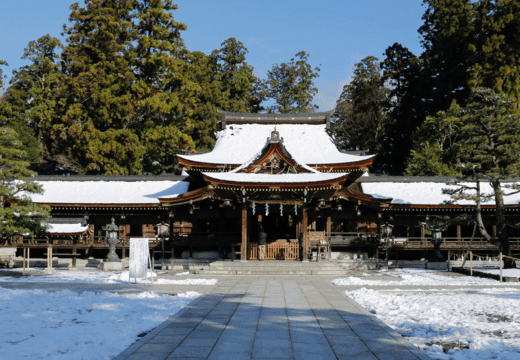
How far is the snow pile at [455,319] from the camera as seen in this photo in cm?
775

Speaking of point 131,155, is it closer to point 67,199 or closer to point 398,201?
point 67,199

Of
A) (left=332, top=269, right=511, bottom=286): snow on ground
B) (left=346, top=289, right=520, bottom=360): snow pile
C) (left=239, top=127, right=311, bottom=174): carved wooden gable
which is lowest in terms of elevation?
(left=332, top=269, right=511, bottom=286): snow on ground

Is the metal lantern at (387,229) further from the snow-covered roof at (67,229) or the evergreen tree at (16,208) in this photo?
the evergreen tree at (16,208)

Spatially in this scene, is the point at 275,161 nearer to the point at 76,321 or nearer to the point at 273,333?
the point at 76,321

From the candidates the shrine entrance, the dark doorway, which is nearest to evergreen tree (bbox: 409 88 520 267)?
the shrine entrance

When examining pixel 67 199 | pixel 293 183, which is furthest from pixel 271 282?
pixel 67 199

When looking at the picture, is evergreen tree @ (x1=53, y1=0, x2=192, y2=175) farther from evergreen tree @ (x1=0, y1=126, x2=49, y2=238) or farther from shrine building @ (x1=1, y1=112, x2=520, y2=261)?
evergreen tree @ (x1=0, y1=126, x2=49, y2=238)

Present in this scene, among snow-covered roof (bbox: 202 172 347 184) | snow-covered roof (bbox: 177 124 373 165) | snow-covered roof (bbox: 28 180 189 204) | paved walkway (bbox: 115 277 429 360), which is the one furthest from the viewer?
snow-covered roof (bbox: 177 124 373 165)

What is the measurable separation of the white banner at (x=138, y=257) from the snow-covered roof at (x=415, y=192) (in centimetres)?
1831

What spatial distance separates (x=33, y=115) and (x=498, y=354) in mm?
49662

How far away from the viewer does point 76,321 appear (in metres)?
9.62

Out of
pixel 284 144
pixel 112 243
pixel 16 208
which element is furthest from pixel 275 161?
pixel 16 208

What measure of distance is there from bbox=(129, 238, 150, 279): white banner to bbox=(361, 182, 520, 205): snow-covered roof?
1831 cm

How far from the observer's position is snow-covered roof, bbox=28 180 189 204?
3095 centimetres
